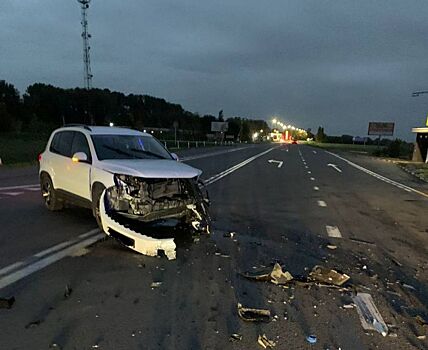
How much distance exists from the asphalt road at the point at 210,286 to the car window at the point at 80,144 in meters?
1.41

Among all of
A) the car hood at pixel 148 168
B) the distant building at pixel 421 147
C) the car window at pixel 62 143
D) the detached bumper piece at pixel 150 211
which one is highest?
the car window at pixel 62 143

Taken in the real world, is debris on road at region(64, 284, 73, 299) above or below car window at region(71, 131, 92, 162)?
below

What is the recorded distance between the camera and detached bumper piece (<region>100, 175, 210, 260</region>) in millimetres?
6016

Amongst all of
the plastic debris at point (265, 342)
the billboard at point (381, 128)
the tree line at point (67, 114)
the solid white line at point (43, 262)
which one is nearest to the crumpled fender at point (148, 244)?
the solid white line at point (43, 262)

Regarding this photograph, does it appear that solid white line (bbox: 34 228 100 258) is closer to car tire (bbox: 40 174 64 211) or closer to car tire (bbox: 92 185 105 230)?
car tire (bbox: 92 185 105 230)

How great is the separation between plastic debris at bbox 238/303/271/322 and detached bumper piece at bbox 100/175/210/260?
1.94 m

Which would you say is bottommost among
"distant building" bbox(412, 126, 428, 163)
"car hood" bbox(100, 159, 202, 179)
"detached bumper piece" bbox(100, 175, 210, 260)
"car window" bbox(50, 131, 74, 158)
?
"distant building" bbox(412, 126, 428, 163)

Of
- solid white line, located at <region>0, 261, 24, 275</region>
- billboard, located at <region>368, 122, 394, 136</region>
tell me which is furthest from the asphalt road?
billboard, located at <region>368, 122, 394, 136</region>

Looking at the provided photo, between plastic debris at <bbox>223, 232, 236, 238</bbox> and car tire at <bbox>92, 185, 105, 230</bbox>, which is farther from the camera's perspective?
plastic debris at <bbox>223, 232, 236, 238</bbox>

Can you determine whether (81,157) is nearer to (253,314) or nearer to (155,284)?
(155,284)

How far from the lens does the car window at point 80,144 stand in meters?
7.92

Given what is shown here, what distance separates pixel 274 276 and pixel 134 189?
257 centimetres

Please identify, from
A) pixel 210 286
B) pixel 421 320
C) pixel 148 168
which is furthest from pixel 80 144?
pixel 421 320

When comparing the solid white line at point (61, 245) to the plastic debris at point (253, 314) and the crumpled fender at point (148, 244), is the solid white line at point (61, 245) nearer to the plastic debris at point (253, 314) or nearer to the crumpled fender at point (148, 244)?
the crumpled fender at point (148, 244)
